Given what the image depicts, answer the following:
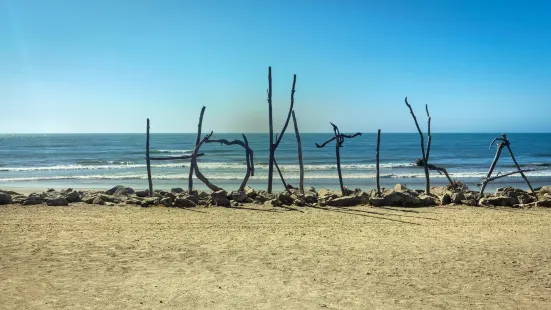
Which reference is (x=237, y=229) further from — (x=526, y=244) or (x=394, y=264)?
(x=526, y=244)

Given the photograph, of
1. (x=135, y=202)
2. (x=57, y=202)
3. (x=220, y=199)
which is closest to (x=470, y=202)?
(x=220, y=199)

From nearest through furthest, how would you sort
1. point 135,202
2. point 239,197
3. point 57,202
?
1. point 57,202
2. point 135,202
3. point 239,197

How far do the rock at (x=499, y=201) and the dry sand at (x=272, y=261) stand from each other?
1.74m

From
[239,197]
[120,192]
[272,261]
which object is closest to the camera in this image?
[272,261]

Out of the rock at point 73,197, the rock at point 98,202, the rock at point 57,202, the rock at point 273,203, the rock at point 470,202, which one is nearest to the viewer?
the rock at point 57,202

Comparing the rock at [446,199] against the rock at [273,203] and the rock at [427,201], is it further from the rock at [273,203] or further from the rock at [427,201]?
the rock at [273,203]

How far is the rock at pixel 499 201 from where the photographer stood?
1336cm

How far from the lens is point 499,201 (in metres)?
13.4

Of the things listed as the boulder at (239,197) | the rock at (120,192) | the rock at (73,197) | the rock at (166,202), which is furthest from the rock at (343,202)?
the rock at (73,197)

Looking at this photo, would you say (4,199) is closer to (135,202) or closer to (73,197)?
(73,197)

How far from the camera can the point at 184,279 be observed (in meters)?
6.50

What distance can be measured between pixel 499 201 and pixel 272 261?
8.90 metres

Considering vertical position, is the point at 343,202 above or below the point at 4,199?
below

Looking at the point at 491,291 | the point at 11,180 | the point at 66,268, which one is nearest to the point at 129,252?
the point at 66,268
